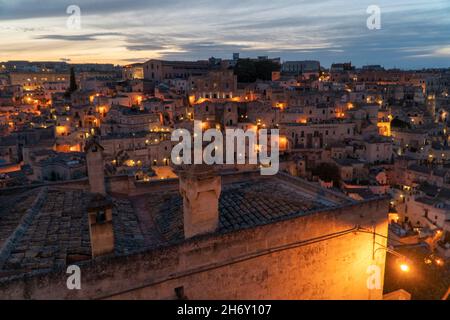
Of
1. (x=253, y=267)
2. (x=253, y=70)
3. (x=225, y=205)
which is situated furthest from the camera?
(x=253, y=70)

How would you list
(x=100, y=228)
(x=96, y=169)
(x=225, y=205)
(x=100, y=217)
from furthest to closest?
1. (x=96, y=169)
2. (x=225, y=205)
3. (x=100, y=217)
4. (x=100, y=228)

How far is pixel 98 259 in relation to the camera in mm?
7137

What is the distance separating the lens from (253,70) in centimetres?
8019

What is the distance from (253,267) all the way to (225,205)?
316 centimetres

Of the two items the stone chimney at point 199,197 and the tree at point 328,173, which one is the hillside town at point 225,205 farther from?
the tree at point 328,173

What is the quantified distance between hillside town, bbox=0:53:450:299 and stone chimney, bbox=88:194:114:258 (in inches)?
0.9

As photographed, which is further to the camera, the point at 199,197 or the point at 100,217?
the point at 199,197

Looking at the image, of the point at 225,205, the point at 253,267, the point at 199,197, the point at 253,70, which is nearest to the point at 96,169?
the point at 225,205

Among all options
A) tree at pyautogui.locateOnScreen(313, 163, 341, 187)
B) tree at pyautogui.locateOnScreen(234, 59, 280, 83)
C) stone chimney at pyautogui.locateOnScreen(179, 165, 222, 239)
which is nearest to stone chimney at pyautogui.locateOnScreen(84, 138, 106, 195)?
stone chimney at pyautogui.locateOnScreen(179, 165, 222, 239)

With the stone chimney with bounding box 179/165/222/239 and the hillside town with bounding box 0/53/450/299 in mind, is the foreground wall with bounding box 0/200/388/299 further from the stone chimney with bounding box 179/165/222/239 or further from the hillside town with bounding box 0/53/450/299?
the stone chimney with bounding box 179/165/222/239

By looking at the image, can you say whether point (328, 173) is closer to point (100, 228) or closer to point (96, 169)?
point (96, 169)

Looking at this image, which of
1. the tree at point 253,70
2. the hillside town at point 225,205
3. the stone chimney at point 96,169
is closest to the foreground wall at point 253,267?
the hillside town at point 225,205
